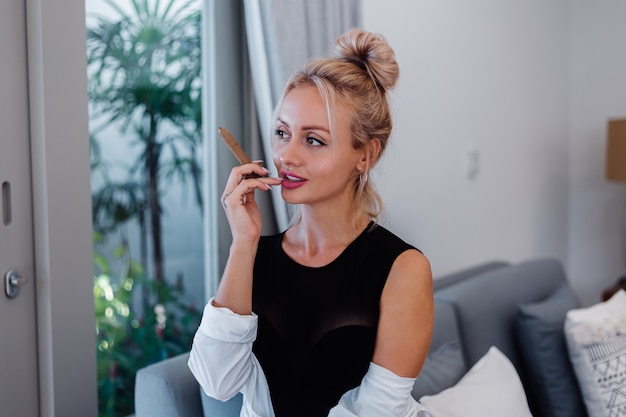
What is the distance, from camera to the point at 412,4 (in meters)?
2.27

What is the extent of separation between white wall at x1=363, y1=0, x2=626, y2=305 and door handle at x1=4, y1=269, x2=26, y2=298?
1146 mm

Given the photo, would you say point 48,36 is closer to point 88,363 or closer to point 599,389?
point 88,363

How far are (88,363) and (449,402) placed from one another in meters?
0.85

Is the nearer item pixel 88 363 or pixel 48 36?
pixel 48 36

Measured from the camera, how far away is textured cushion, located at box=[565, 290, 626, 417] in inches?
69.4

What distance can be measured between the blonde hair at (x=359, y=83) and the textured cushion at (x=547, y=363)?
94 cm

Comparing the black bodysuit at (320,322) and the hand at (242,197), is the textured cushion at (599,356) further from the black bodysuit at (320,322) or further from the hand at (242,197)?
the hand at (242,197)

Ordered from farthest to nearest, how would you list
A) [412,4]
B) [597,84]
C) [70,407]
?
[597,84] → [412,4] → [70,407]

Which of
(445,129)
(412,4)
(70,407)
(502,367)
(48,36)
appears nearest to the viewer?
(48,36)

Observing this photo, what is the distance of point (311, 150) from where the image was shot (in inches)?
46.2

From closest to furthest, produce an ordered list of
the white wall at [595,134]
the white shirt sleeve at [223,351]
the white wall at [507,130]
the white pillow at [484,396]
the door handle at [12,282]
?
the white shirt sleeve at [223,351]
the door handle at [12,282]
the white pillow at [484,396]
the white wall at [507,130]
the white wall at [595,134]

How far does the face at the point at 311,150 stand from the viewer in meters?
1.17

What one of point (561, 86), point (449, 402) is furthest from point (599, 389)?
point (561, 86)

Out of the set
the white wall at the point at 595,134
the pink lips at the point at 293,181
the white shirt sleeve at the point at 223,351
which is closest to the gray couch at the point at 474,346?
the white shirt sleeve at the point at 223,351
